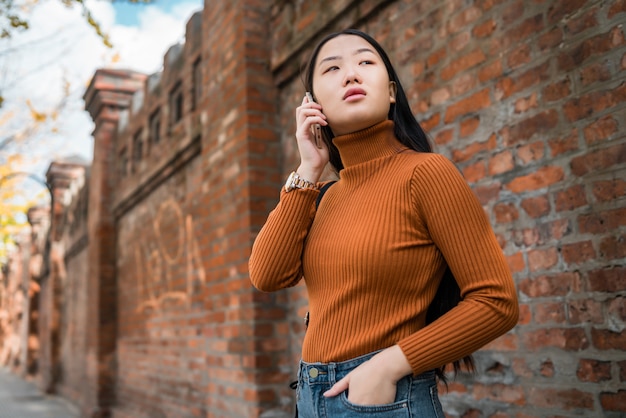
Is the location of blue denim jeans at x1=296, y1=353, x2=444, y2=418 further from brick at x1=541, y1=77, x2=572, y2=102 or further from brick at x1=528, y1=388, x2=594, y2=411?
brick at x1=541, y1=77, x2=572, y2=102

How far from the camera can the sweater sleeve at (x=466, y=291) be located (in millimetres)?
1306

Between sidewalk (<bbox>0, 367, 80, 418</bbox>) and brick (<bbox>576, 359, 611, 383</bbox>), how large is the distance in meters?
9.75

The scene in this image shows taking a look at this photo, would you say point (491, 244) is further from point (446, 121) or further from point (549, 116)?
point (446, 121)

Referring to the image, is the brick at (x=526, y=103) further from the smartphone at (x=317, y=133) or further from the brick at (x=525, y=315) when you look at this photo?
the smartphone at (x=317, y=133)

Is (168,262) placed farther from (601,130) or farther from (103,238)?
(601,130)

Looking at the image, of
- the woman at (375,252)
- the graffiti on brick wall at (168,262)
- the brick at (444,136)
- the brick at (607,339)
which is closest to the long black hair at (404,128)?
the woman at (375,252)

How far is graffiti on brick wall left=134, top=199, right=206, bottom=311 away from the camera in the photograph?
577cm

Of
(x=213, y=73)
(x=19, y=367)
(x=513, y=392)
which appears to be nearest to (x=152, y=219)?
(x=213, y=73)

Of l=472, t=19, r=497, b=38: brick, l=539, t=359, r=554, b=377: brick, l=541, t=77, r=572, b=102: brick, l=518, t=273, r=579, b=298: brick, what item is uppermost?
l=472, t=19, r=497, b=38: brick

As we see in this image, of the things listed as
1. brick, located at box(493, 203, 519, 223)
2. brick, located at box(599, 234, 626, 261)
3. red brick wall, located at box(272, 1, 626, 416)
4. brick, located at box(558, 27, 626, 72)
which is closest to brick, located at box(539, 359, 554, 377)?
red brick wall, located at box(272, 1, 626, 416)

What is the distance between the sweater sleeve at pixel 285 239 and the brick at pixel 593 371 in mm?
1172

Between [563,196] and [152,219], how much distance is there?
5.85 meters

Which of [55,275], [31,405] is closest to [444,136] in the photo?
[31,405]

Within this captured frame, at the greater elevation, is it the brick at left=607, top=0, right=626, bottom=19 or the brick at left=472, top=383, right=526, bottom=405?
the brick at left=607, top=0, right=626, bottom=19
